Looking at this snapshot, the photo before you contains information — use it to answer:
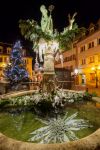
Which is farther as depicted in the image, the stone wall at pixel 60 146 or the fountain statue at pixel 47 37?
the fountain statue at pixel 47 37

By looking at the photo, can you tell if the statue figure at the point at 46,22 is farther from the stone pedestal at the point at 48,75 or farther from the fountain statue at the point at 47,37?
the stone pedestal at the point at 48,75

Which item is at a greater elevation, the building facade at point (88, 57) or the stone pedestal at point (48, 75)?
the building facade at point (88, 57)

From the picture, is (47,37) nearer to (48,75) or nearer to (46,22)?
(46,22)

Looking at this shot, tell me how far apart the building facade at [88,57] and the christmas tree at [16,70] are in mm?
11496

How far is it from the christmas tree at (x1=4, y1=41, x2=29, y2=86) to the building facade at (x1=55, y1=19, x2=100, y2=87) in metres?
11.5

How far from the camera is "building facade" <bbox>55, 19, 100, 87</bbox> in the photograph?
3150cm

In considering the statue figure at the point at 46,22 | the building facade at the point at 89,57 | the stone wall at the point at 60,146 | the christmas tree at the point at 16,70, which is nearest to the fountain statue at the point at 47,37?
the statue figure at the point at 46,22

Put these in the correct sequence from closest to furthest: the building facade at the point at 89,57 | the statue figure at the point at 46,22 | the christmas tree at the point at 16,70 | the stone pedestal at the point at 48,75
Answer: the stone pedestal at the point at 48,75, the statue figure at the point at 46,22, the christmas tree at the point at 16,70, the building facade at the point at 89,57

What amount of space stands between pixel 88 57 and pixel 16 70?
15.0 meters

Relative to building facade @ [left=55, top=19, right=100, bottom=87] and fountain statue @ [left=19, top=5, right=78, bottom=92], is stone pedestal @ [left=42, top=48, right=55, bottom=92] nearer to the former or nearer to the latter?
fountain statue @ [left=19, top=5, right=78, bottom=92]

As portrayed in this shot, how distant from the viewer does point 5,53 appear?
1906 inches

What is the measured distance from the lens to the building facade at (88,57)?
31498 mm

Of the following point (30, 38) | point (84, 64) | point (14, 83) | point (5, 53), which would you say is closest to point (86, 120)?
point (30, 38)

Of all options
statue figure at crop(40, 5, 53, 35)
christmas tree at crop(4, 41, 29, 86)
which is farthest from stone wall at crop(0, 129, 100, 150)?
christmas tree at crop(4, 41, 29, 86)
